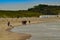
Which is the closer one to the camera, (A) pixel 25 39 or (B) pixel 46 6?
(A) pixel 25 39

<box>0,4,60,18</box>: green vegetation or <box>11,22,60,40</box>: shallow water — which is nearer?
<box>11,22,60,40</box>: shallow water

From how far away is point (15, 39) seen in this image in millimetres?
22969

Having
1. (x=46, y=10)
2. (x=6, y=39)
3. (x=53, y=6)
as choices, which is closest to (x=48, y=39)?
(x=6, y=39)

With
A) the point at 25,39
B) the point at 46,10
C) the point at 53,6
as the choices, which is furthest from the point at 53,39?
the point at 53,6

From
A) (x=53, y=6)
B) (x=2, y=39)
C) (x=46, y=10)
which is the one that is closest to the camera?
(x=2, y=39)

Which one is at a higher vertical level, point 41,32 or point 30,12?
point 41,32

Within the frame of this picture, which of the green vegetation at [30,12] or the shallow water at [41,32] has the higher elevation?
the shallow water at [41,32]

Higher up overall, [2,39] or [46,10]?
[2,39]

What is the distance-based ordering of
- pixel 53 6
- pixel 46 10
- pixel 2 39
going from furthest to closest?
1. pixel 53 6
2. pixel 46 10
3. pixel 2 39

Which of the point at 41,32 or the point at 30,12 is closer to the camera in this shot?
the point at 41,32

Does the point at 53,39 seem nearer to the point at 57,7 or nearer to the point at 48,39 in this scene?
the point at 48,39

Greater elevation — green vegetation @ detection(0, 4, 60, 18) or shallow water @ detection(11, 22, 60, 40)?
shallow water @ detection(11, 22, 60, 40)

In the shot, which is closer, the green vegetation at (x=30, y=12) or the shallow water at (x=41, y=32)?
the shallow water at (x=41, y=32)

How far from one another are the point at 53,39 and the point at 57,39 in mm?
367
